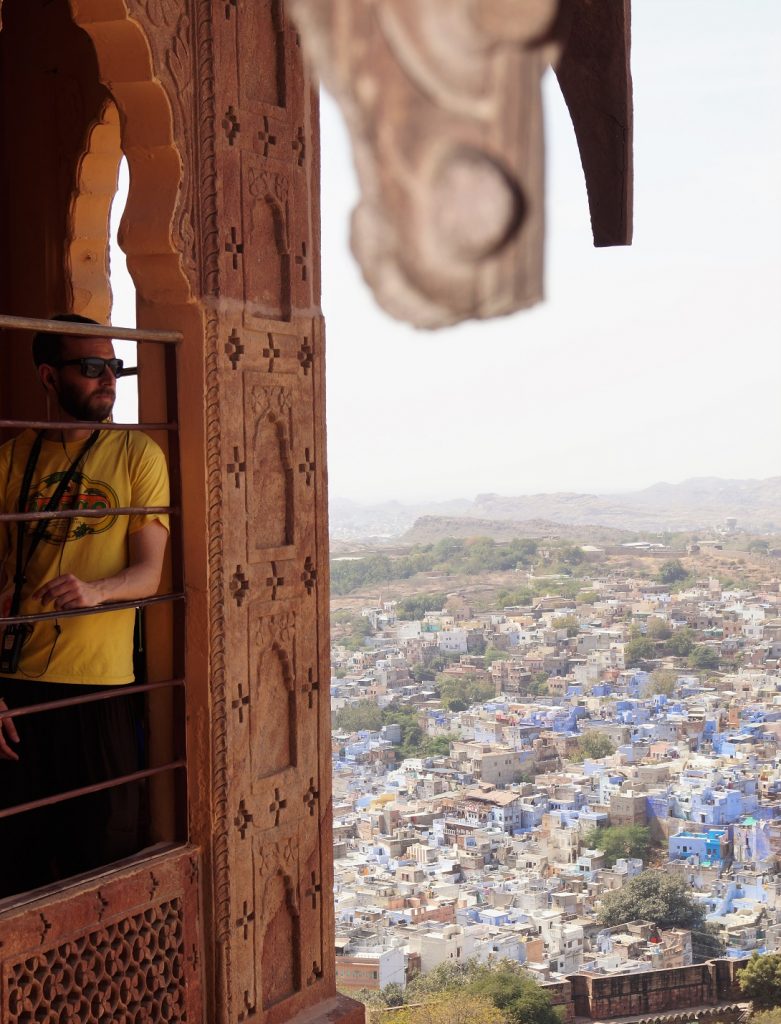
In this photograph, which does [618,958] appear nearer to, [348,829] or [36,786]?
[348,829]

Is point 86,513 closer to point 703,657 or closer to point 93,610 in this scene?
point 93,610

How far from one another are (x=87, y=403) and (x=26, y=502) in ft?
0.78

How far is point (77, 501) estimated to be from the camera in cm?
268

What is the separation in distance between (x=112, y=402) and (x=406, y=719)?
29.1 m

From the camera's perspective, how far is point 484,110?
1.59 ft

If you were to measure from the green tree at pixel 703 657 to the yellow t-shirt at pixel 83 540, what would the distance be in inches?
1243

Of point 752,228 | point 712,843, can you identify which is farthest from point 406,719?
point 752,228

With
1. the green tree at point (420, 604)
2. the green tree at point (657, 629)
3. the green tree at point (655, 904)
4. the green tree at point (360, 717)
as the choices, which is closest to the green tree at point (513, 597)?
the green tree at point (420, 604)

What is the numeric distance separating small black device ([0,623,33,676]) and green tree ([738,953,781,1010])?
66.7ft

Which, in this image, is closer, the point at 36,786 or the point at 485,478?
the point at 36,786

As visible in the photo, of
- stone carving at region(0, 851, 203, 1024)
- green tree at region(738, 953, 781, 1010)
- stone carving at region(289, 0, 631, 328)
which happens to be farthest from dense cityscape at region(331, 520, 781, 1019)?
stone carving at region(289, 0, 631, 328)

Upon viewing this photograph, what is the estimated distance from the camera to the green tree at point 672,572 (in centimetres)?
3488

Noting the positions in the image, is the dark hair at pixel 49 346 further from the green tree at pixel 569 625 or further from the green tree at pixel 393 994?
the green tree at pixel 569 625

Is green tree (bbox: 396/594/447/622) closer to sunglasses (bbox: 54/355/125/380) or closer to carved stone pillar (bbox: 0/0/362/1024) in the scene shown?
carved stone pillar (bbox: 0/0/362/1024)
